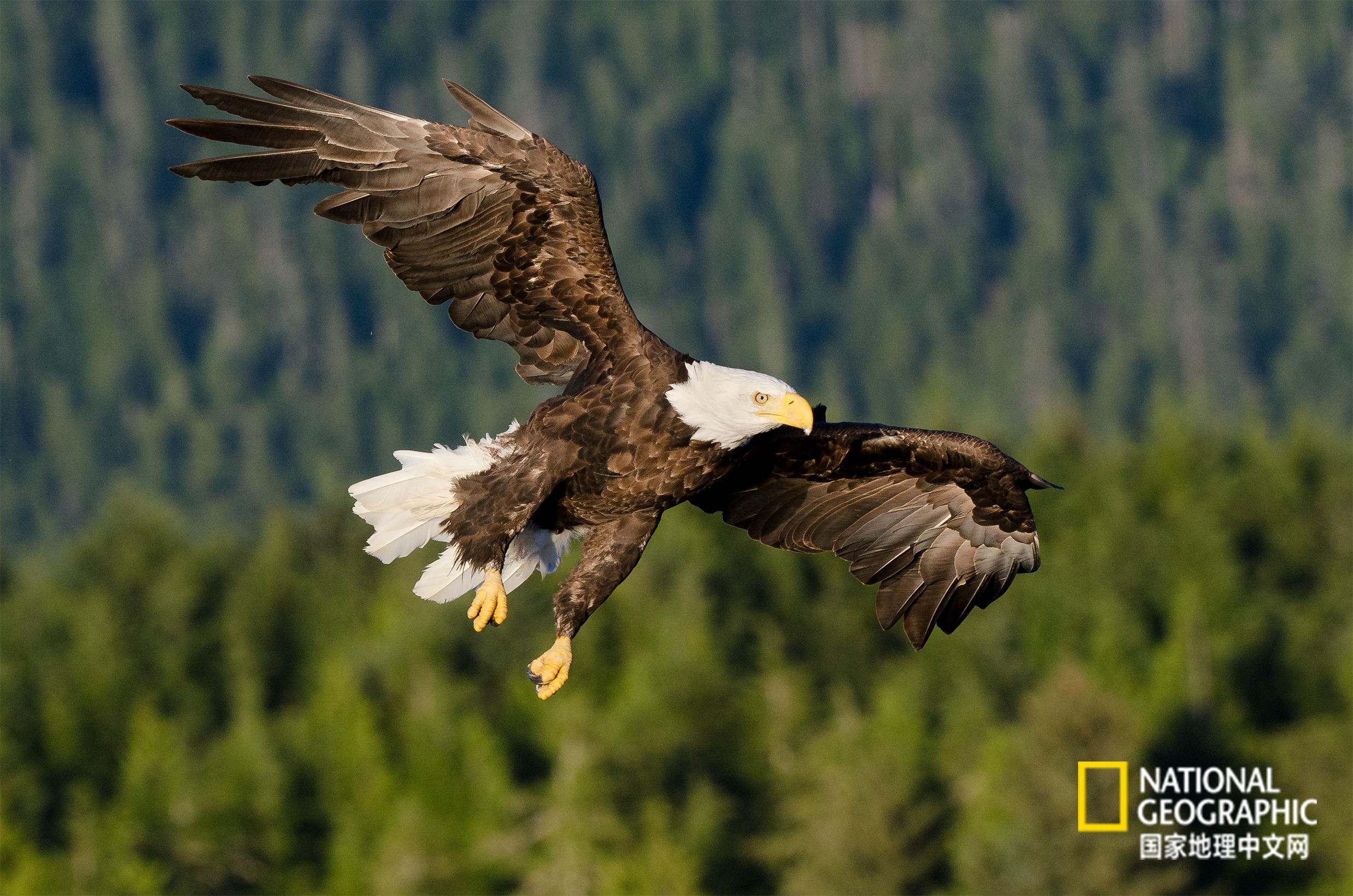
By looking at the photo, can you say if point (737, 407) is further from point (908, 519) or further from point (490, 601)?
point (908, 519)

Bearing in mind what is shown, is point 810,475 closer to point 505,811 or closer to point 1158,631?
point 505,811

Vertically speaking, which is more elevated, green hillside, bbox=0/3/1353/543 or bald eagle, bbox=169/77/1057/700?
A: green hillside, bbox=0/3/1353/543

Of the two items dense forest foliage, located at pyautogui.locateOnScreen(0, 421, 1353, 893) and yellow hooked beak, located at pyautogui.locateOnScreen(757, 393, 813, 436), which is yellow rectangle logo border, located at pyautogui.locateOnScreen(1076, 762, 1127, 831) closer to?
dense forest foliage, located at pyautogui.locateOnScreen(0, 421, 1353, 893)

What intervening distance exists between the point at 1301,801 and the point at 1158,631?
11.3 meters

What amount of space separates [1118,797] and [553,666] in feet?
91.6

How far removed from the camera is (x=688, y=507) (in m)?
51.7

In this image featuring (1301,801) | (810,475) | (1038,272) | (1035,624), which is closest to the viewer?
(810,475)

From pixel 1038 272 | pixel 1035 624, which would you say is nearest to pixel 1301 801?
pixel 1035 624

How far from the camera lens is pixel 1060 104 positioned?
493 ft

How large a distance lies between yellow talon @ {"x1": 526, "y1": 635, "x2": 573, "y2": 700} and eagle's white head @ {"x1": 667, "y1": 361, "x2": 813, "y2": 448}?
40.3 inches

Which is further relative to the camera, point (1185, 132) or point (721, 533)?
point (1185, 132)

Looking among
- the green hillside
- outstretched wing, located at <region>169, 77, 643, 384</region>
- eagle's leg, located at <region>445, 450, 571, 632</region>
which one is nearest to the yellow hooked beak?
outstretched wing, located at <region>169, 77, 643, 384</region>

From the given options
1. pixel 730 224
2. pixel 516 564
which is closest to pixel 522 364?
pixel 516 564

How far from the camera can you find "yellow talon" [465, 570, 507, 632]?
806cm
